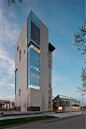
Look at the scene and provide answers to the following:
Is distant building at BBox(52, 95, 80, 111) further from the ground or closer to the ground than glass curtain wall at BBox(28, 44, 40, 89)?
closer to the ground

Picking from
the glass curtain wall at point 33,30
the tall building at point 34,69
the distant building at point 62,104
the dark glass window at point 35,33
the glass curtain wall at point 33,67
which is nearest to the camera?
the tall building at point 34,69

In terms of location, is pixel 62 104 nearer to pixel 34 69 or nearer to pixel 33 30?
pixel 34 69

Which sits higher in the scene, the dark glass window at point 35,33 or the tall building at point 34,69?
the dark glass window at point 35,33

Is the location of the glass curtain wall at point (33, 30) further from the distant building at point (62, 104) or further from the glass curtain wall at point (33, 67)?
the distant building at point (62, 104)

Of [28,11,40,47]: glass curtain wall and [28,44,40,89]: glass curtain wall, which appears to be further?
[28,11,40,47]: glass curtain wall

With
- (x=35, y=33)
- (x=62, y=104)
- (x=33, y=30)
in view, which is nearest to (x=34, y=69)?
(x=35, y=33)

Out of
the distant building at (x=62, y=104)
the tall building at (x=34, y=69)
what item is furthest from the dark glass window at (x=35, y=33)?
the distant building at (x=62, y=104)

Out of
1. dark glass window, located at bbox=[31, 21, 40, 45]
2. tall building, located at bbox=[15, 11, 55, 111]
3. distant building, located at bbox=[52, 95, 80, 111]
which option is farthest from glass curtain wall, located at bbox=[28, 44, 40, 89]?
distant building, located at bbox=[52, 95, 80, 111]

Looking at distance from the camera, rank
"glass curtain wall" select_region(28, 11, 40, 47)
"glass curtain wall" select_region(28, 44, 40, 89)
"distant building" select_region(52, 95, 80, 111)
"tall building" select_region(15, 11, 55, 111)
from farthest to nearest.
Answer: "distant building" select_region(52, 95, 80, 111) < "glass curtain wall" select_region(28, 11, 40, 47) < "glass curtain wall" select_region(28, 44, 40, 89) < "tall building" select_region(15, 11, 55, 111)

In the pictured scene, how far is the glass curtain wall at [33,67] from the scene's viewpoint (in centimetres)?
5301

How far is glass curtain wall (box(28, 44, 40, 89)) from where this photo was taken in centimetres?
5301

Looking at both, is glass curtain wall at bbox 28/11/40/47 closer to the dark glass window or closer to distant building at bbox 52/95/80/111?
the dark glass window

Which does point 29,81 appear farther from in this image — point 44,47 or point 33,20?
point 33,20

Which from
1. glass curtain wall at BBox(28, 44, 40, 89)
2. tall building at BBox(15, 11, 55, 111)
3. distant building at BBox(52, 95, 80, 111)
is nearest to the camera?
tall building at BBox(15, 11, 55, 111)
